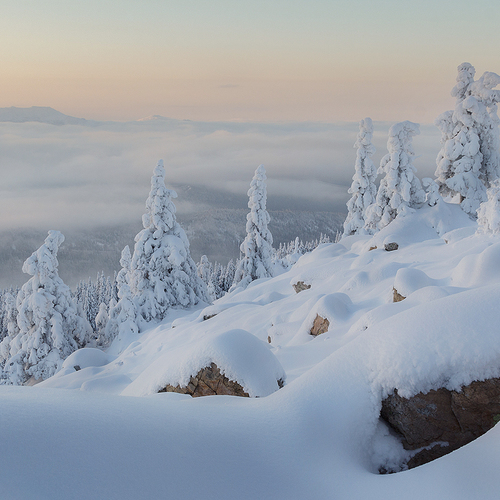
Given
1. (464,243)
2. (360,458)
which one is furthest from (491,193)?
(360,458)

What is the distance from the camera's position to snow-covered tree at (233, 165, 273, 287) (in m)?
37.1

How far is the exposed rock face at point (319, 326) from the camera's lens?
1229 cm

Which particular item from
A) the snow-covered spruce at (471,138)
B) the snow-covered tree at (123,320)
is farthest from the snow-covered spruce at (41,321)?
the snow-covered spruce at (471,138)

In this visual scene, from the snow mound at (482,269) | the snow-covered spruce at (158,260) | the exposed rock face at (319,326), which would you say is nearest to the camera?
the snow mound at (482,269)

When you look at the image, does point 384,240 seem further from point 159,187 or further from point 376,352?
point 376,352

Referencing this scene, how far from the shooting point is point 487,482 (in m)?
3.28

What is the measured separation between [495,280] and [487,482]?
8.36 meters

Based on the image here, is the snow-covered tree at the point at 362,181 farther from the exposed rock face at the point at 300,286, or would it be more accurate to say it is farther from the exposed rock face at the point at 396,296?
the exposed rock face at the point at 396,296

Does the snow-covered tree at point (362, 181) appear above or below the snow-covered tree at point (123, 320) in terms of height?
above

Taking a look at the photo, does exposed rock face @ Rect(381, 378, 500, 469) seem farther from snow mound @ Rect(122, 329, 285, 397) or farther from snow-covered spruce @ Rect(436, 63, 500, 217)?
snow-covered spruce @ Rect(436, 63, 500, 217)

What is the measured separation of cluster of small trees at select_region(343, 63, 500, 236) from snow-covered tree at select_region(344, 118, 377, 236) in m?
9.51

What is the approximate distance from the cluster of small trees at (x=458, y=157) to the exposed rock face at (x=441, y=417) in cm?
2513

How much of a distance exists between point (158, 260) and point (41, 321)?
27.1ft

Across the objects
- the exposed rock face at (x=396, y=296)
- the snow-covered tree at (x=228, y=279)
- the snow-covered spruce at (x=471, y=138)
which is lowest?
the snow-covered tree at (x=228, y=279)
